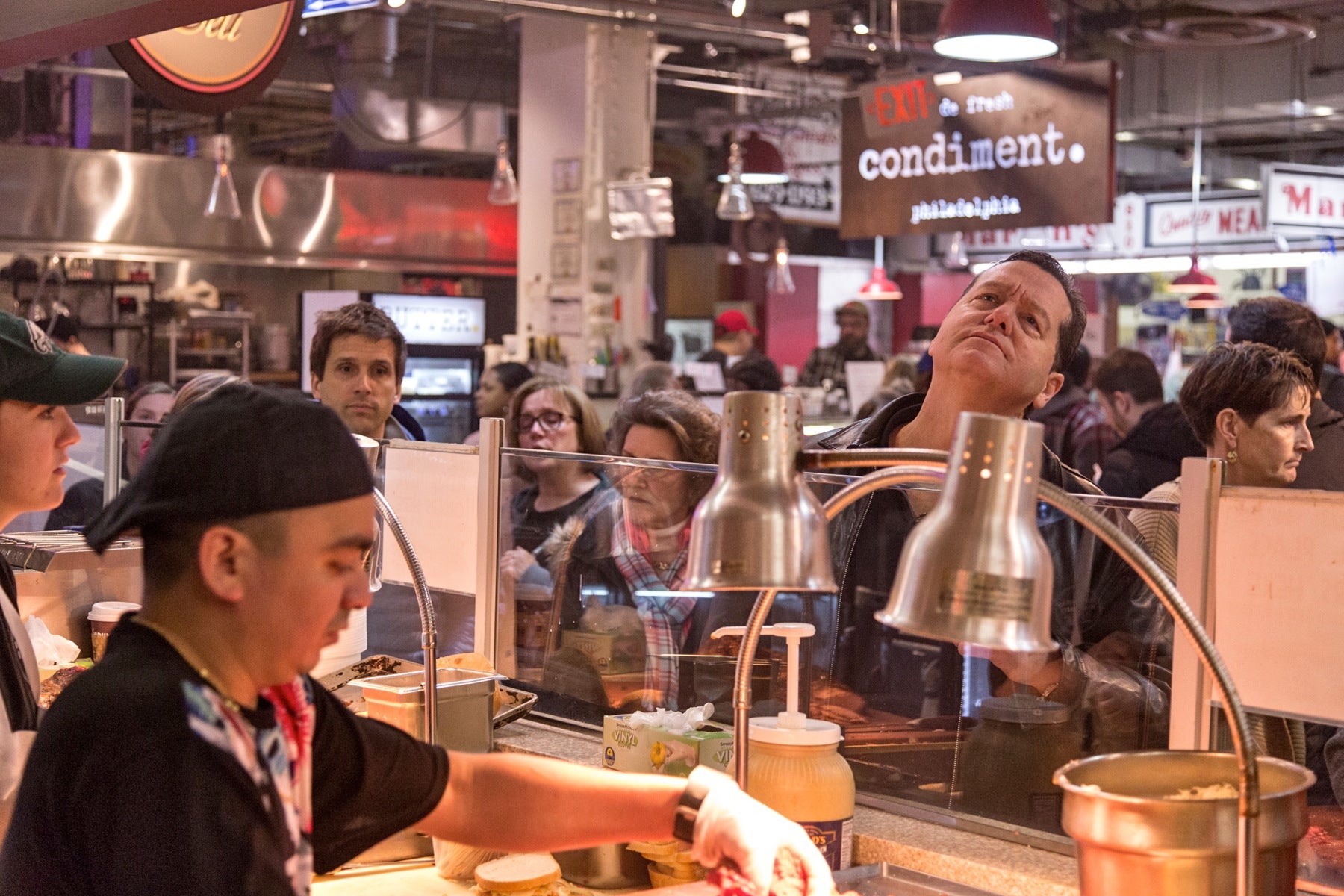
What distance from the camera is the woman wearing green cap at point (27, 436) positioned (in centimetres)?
237

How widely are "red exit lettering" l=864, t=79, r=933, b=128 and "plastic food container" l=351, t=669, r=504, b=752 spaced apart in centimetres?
516

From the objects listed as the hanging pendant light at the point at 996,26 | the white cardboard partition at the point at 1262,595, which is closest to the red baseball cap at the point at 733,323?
the hanging pendant light at the point at 996,26

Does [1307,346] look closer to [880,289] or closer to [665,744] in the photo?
[665,744]

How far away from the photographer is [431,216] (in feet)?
42.4

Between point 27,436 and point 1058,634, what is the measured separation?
73.3 inches

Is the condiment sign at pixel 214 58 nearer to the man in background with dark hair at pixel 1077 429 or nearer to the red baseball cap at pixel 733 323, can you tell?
the man in background with dark hair at pixel 1077 429

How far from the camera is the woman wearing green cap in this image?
2.37 metres

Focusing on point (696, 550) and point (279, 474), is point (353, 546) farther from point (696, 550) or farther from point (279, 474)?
point (696, 550)

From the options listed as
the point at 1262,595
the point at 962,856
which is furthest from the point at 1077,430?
the point at 1262,595

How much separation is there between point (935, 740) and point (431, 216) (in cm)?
1078

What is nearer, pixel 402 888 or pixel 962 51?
pixel 402 888

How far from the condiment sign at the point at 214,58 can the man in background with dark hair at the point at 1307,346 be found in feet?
11.1

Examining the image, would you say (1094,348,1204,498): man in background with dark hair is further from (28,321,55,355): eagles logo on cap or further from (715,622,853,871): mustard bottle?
(28,321,55,355): eagles logo on cap

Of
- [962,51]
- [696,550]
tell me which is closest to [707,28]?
[962,51]
